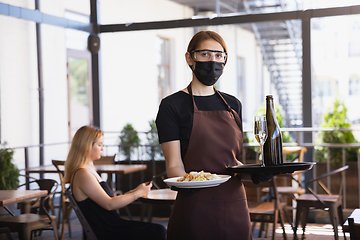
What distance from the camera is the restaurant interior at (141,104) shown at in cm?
446

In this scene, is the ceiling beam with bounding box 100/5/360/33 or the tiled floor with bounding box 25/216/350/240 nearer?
the tiled floor with bounding box 25/216/350/240

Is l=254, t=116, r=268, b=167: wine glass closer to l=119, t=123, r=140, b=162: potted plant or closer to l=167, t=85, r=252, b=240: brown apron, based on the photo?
l=167, t=85, r=252, b=240: brown apron

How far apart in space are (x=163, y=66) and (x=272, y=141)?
9.45 m

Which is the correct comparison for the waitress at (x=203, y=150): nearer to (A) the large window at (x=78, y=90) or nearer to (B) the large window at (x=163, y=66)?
(A) the large window at (x=78, y=90)

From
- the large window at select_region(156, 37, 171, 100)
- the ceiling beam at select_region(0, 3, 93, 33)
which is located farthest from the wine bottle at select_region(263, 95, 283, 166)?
the large window at select_region(156, 37, 171, 100)

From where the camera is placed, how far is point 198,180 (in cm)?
155

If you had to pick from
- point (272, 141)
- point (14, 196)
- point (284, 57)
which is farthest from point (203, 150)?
point (284, 57)

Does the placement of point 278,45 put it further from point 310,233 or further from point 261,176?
point 261,176

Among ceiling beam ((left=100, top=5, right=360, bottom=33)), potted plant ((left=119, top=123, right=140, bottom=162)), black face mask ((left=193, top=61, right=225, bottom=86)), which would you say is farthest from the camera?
potted plant ((left=119, top=123, right=140, bottom=162))

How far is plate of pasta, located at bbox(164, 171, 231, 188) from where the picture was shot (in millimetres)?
1528

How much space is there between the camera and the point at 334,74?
12.2m

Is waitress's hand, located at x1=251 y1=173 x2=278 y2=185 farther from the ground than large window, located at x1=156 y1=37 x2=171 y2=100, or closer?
closer

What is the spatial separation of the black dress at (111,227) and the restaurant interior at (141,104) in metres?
0.05

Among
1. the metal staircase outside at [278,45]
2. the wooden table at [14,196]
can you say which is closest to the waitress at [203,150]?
the wooden table at [14,196]
